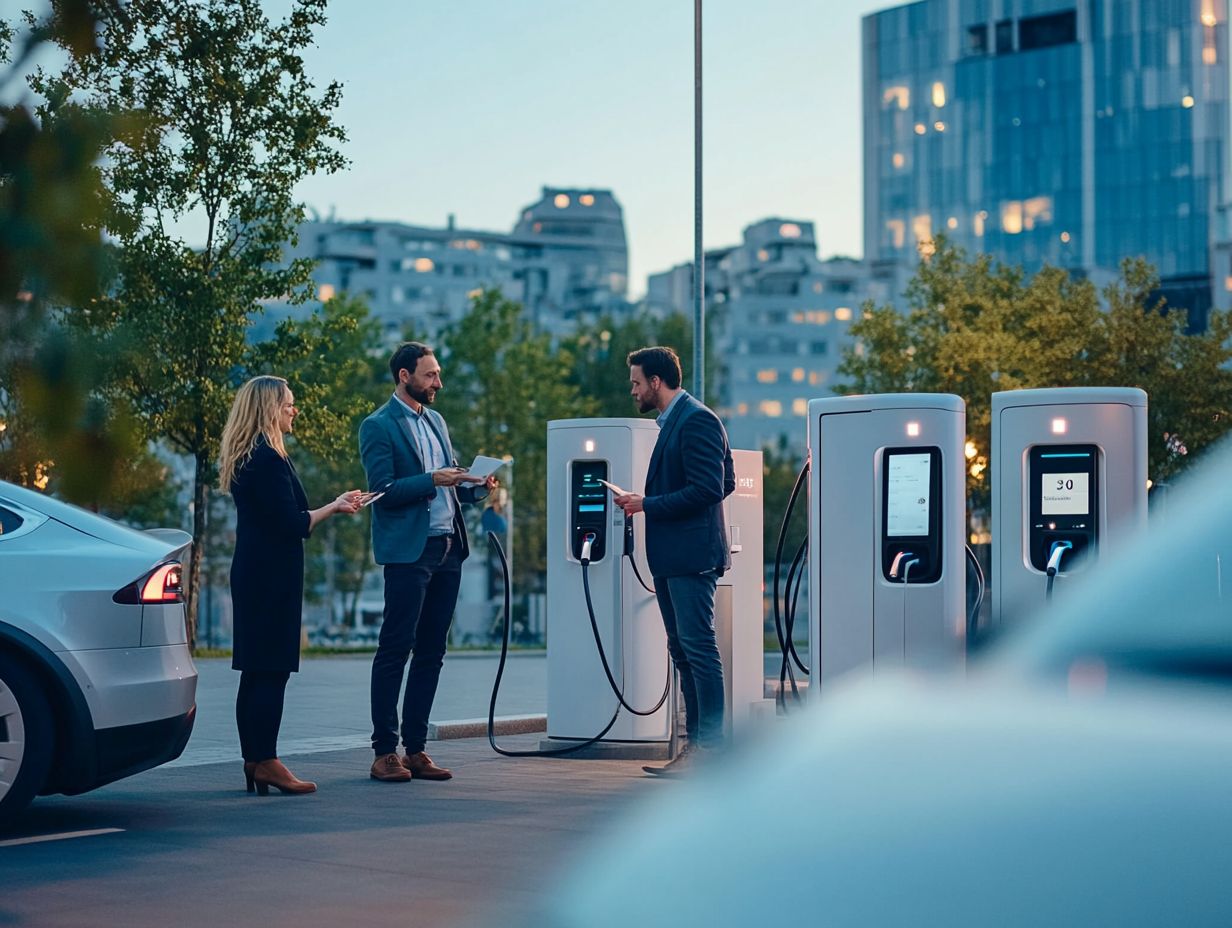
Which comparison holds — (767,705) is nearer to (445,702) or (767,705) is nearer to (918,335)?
(445,702)

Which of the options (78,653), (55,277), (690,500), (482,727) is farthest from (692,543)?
(55,277)

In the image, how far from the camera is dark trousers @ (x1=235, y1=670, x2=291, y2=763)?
836 centimetres

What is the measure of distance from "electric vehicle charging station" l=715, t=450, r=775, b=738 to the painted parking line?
4.36 m

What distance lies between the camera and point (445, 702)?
583 inches

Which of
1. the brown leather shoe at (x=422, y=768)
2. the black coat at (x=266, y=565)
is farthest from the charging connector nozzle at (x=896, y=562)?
the black coat at (x=266, y=565)

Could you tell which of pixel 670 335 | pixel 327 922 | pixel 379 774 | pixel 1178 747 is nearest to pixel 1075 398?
→ pixel 379 774

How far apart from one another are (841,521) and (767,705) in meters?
1.54

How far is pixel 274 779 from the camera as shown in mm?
8492

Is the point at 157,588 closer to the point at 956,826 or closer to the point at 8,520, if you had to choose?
the point at 8,520

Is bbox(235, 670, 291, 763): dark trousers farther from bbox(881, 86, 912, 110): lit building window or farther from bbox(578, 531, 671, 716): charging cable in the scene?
bbox(881, 86, 912, 110): lit building window

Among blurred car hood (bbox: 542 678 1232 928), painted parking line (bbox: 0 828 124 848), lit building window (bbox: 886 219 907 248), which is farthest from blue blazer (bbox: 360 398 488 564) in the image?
lit building window (bbox: 886 219 907 248)

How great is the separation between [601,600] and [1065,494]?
2866mm

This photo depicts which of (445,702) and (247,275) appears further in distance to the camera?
(247,275)

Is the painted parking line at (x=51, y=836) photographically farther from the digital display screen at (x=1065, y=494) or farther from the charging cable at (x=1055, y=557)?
the digital display screen at (x=1065, y=494)
